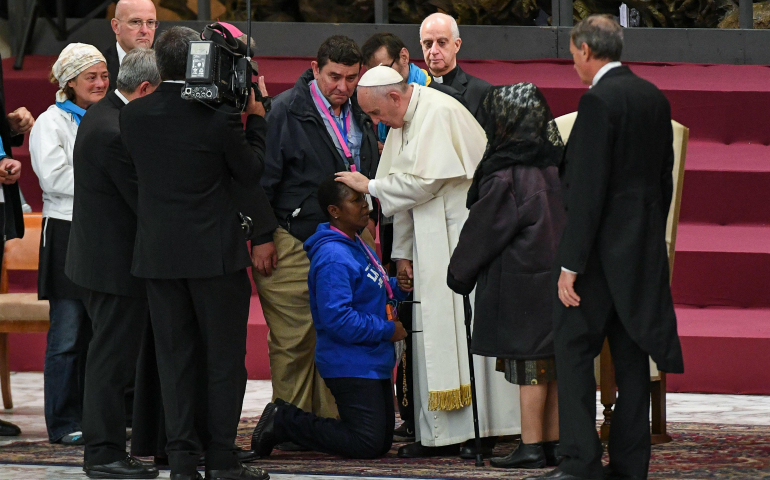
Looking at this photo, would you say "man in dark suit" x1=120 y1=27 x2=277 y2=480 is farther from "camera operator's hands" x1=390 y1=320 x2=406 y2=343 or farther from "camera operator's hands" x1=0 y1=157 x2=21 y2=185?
"camera operator's hands" x1=0 y1=157 x2=21 y2=185

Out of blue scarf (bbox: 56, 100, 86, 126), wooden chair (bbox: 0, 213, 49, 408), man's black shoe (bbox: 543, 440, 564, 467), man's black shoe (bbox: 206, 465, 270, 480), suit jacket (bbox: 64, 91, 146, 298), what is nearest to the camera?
man's black shoe (bbox: 206, 465, 270, 480)

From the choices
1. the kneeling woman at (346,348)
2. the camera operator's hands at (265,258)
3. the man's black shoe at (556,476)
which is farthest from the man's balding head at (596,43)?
the camera operator's hands at (265,258)

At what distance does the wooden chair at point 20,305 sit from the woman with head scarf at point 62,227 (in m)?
0.44

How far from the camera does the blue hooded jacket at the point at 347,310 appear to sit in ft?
13.9

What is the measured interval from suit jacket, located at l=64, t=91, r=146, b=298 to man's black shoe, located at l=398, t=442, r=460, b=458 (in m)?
1.19

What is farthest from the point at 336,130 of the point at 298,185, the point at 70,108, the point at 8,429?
the point at 8,429

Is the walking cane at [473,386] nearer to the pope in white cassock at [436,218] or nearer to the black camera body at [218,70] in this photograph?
the pope in white cassock at [436,218]

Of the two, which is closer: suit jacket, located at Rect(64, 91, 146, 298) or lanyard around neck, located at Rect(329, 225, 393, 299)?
suit jacket, located at Rect(64, 91, 146, 298)

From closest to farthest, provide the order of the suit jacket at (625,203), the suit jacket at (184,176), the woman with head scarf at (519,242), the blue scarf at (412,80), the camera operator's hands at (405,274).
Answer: the suit jacket at (625,203) → the suit jacket at (184,176) → the woman with head scarf at (519,242) → the camera operator's hands at (405,274) → the blue scarf at (412,80)

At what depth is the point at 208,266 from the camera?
362cm

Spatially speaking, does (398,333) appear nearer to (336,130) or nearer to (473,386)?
(473,386)

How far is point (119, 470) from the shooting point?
3867 millimetres

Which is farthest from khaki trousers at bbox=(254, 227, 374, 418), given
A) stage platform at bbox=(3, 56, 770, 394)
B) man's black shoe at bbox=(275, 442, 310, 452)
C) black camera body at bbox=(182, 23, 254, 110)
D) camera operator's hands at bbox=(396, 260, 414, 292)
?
stage platform at bbox=(3, 56, 770, 394)

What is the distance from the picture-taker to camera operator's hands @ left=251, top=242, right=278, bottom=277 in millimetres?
4453
